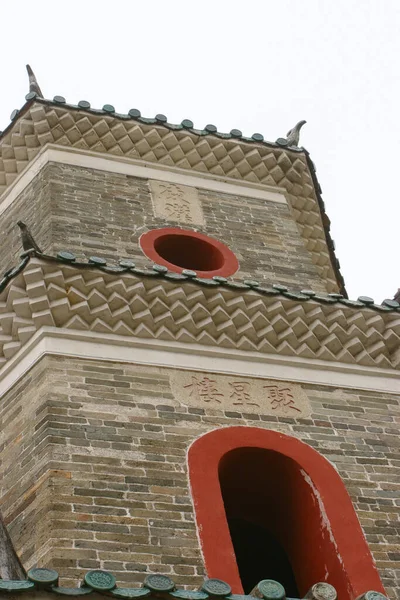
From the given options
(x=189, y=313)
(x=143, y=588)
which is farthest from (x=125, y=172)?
(x=143, y=588)

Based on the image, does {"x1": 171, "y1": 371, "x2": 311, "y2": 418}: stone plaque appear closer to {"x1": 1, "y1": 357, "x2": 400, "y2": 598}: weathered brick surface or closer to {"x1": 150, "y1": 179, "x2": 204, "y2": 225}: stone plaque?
{"x1": 1, "y1": 357, "x2": 400, "y2": 598}: weathered brick surface

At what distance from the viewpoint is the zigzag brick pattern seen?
9062 mm

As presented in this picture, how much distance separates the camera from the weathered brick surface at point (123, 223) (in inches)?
439

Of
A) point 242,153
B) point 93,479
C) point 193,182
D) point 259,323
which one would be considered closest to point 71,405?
point 93,479

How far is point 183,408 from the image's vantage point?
8.43m

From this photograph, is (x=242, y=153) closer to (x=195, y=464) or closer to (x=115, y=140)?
(x=115, y=140)

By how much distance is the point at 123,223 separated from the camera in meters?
11.7

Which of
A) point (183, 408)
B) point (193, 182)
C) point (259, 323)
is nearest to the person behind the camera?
point (183, 408)

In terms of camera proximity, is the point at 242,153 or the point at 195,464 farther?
the point at 242,153

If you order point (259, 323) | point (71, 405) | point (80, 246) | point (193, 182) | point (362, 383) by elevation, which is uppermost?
point (193, 182)

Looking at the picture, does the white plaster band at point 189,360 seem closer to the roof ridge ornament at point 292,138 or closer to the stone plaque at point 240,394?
the stone plaque at point 240,394

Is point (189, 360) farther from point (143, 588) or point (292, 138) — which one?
point (292, 138)

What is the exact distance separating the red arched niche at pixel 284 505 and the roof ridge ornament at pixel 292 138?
6.94 meters

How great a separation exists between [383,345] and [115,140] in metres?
5.28
